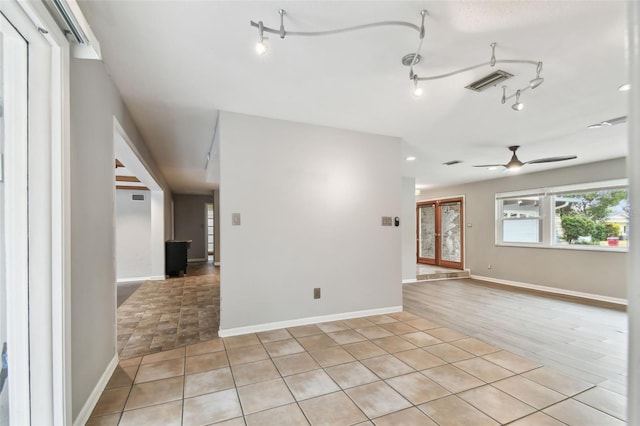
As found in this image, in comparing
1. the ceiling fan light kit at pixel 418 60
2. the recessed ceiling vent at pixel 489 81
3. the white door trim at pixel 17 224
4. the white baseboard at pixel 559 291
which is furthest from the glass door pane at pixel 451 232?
the white door trim at pixel 17 224

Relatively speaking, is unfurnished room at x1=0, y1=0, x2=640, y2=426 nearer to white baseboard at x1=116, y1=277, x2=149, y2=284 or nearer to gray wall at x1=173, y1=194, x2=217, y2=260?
white baseboard at x1=116, y1=277, x2=149, y2=284

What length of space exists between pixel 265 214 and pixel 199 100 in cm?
132

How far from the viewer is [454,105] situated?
290cm

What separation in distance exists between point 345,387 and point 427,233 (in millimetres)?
7513

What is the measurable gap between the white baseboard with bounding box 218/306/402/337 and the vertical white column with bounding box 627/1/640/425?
3131 millimetres

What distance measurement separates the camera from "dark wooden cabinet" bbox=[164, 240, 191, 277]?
6.81m

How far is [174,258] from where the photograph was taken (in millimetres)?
6840

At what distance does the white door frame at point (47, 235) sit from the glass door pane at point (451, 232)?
806 cm

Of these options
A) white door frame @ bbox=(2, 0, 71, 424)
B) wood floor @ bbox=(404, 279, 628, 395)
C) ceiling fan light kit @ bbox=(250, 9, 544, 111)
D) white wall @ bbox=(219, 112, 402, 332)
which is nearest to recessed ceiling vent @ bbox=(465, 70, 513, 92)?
ceiling fan light kit @ bbox=(250, 9, 544, 111)

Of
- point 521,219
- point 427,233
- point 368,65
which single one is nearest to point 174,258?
point 368,65

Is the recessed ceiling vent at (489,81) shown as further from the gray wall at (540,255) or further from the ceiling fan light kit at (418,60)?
the gray wall at (540,255)

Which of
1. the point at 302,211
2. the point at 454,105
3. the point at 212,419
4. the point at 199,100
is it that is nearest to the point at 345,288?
the point at 302,211

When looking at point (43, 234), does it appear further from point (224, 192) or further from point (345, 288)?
point (345, 288)

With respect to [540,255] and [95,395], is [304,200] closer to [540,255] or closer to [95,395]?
[95,395]
